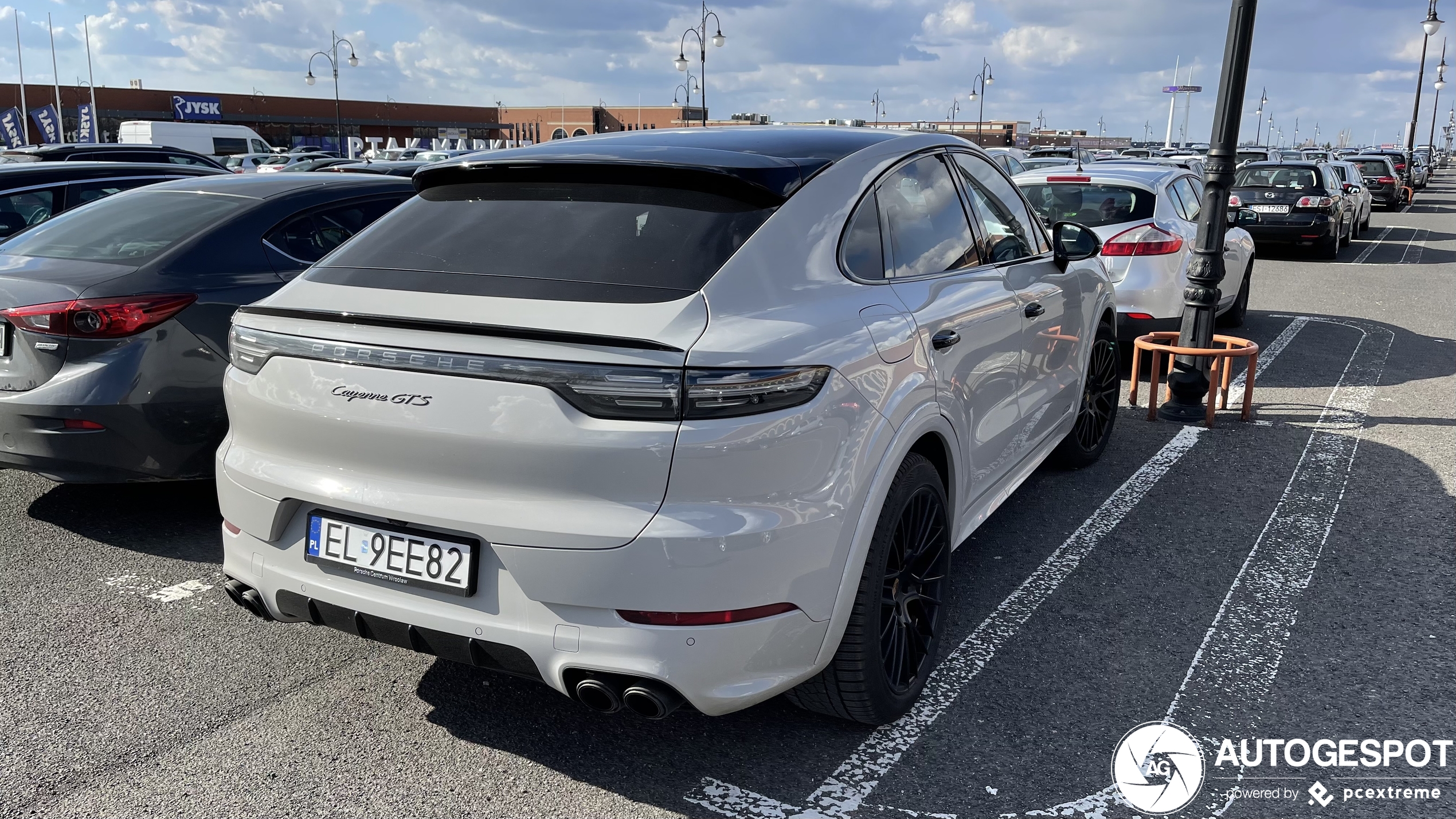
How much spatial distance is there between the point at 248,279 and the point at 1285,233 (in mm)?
16916

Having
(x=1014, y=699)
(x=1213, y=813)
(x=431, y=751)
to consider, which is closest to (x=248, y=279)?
(x=431, y=751)

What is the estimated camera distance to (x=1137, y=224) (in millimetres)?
8055

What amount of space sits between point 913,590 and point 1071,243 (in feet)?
7.34

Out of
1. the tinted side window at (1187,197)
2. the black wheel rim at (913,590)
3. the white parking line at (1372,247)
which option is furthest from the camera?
the white parking line at (1372,247)

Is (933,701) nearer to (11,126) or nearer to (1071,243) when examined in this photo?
(1071,243)

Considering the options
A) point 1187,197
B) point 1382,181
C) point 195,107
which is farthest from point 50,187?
point 195,107

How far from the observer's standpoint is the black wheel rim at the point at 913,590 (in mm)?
3082

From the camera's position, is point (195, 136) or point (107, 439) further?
point (195, 136)

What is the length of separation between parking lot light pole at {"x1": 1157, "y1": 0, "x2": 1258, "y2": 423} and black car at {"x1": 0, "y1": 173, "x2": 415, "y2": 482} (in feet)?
17.6

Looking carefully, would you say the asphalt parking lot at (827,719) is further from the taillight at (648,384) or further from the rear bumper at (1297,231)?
the rear bumper at (1297,231)

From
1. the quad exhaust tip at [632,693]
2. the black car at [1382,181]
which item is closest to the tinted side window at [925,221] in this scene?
the quad exhaust tip at [632,693]

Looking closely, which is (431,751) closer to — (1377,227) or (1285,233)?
(1285,233)

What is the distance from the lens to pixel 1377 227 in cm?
2603

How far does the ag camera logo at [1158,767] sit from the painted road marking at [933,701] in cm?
53
